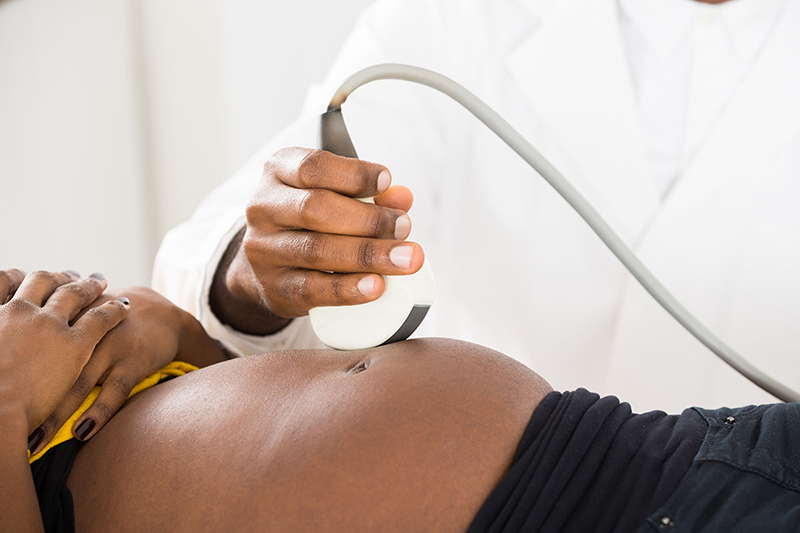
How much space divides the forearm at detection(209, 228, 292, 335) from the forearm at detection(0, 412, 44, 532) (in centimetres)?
38

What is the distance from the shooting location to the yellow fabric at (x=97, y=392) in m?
0.60

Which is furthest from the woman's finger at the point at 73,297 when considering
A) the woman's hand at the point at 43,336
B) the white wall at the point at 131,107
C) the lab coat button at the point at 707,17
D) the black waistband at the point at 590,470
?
the white wall at the point at 131,107

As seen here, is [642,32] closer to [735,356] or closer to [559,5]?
[559,5]

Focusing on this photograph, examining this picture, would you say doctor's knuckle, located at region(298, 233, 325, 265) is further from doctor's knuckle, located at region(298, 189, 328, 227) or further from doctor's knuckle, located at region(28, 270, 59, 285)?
doctor's knuckle, located at region(28, 270, 59, 285)

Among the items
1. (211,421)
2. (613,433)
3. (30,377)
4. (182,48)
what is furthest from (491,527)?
(182,48)

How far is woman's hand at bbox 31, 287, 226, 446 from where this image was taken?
0.61m

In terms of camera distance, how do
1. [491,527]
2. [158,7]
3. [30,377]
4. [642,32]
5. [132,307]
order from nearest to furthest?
[491,527]
[30,377]
[132,307]
[642,32]
[158,7]

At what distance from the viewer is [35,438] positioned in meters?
0.57

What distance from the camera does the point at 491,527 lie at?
18.3 inches

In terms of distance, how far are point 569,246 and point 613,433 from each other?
54 cm

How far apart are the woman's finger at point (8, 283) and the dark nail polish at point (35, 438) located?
15 centimetres

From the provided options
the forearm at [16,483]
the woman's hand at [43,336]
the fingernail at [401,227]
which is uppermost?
the fingernail at [401,227]

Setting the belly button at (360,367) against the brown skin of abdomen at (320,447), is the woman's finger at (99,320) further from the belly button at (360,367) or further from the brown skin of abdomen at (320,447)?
the belly button at (360,367)

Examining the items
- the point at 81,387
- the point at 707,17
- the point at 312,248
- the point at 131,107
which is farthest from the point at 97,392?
the point at 131,107
